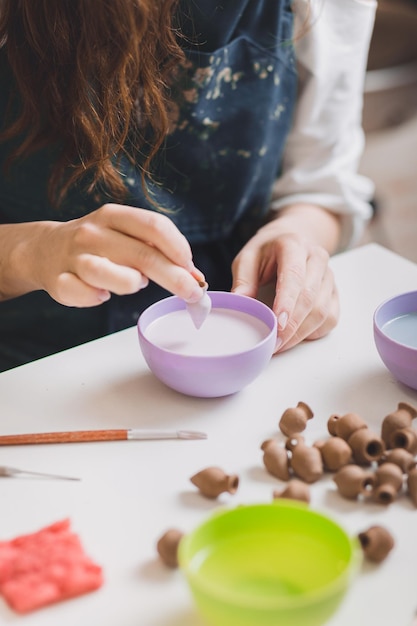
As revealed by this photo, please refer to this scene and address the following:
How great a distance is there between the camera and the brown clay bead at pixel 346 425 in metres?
0.75

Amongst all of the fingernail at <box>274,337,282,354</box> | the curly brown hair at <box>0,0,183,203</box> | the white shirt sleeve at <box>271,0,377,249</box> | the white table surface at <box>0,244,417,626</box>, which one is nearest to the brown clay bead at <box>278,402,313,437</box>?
the white table surface at <box>0,244,417,626</box>

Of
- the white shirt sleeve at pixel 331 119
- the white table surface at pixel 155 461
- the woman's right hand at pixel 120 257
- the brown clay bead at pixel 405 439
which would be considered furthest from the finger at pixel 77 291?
the white shirt sleeve at pixel 331 119

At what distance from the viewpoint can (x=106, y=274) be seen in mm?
776

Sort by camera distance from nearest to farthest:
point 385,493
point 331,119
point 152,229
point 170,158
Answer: point 385,493 → point 152,229 → point 170,158 → point 331,119

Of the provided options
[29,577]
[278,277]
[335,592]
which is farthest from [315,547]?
[278,277]

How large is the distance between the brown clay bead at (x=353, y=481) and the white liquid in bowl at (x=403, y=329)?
0.66 ft

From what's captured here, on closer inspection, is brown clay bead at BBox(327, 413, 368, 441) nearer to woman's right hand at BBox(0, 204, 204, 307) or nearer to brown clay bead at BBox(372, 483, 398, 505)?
brown clay bead at BBox(372, 483, 398, 505)

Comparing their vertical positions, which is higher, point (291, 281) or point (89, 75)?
point (89, 75)

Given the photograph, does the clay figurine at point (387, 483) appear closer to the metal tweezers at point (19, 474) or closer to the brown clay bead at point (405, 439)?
the brown clay bead at point (405, 439)

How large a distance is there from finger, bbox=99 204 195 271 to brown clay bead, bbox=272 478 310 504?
0.85 feet

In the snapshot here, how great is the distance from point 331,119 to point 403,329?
0.54 m

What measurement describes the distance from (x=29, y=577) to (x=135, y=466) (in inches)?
6.5

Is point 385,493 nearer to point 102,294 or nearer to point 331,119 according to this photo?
point 102,294

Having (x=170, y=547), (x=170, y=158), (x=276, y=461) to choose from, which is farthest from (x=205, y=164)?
(x=170, y=547)
